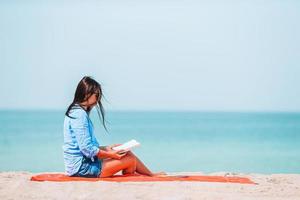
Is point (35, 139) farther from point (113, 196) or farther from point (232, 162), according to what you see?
point (113, 196)

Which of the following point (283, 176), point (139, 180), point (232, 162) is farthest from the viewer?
point (232, 162)

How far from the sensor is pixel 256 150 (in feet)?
77.4

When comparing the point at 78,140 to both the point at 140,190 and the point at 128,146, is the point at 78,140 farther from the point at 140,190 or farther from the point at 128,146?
the point at 140,190

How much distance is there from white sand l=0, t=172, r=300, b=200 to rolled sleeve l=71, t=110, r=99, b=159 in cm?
31

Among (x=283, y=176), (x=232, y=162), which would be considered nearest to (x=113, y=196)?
(x=283, y=176)

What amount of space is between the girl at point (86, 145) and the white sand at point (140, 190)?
1.05 feet

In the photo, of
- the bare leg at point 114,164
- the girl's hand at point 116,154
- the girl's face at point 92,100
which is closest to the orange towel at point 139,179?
the bare leg at point 114,164

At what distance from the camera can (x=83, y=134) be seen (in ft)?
25.0

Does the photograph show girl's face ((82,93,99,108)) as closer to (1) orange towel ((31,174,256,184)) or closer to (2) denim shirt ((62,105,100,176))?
(2) denim shirt ((62,105,100,176))

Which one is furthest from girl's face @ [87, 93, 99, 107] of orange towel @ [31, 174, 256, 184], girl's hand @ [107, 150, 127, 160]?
orange towel @ [31, 174, 256, 184]

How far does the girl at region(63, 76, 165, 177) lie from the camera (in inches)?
301

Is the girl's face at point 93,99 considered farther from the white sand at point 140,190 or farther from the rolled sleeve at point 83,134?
the white sand at point 140,190

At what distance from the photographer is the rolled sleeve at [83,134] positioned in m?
7.62

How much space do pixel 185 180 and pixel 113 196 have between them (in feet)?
3.27
